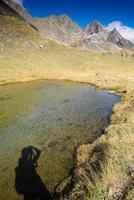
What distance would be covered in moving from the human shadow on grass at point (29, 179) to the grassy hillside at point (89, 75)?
2.77 metres

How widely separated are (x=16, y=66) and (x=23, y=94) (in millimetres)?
54988

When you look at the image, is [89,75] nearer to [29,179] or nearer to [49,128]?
[49,128]

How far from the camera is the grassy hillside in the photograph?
512 inches

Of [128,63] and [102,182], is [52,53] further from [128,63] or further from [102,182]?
[102,182]

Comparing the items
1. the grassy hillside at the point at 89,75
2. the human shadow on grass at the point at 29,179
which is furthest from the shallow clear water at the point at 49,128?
the grassy hillside at the point at 89,75

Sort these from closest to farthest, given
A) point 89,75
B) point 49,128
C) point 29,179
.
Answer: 1. point 29,179
2. point 49,128
3. point 89,75

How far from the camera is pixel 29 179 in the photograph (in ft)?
58.0

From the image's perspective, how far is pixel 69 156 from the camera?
20.9 m

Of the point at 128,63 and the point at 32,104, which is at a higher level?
the point at 128,63

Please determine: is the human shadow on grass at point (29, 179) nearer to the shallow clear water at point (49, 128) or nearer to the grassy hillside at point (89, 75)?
the shallow clear water at point (49, 128)

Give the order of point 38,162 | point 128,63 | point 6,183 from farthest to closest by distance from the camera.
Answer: point 128,63 < point 38,162 < point 6,183

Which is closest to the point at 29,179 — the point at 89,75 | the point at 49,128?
the point at 49,128

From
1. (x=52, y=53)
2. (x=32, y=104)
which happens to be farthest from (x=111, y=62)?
(x=32, y=104)

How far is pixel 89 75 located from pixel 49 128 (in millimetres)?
62820
